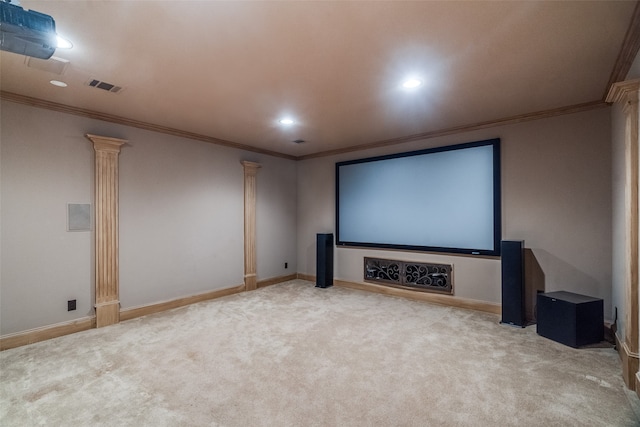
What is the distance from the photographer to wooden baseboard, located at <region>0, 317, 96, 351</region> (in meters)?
2.99

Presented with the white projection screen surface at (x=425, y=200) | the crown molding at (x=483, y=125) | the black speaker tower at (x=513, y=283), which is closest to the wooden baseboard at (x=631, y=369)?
the black speaker tower at (x=513, y=283)

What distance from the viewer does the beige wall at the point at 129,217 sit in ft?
10.1

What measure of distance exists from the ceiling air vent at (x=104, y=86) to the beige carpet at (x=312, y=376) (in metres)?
2.52

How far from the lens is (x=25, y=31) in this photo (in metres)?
1.53

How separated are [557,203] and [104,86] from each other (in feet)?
16.5

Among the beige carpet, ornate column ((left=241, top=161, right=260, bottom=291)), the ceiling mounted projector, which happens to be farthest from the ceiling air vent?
the beige carpet

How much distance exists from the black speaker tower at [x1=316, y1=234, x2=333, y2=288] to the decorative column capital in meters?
3.28

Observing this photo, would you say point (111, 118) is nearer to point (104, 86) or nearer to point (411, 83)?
point (104, 86)

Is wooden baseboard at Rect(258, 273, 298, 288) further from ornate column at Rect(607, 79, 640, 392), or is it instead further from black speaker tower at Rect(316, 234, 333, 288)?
ornate column at Rect(607, 79, 640, 392)

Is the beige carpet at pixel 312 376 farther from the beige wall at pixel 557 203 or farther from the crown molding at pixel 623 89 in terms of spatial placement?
the crown molding at pixel 623 89

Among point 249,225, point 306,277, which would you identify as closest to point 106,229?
point 249,225

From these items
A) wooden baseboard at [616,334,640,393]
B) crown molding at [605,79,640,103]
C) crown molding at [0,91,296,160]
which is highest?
crown molding at [0,91,296,160]

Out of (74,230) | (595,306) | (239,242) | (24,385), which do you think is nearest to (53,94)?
(74,230)

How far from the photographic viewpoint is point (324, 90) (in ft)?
9.66
